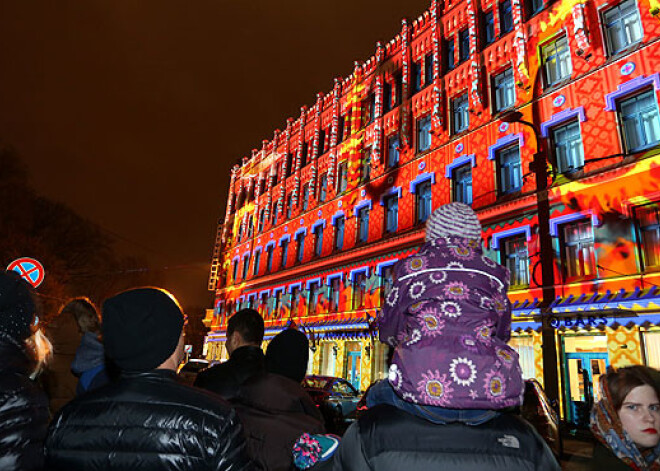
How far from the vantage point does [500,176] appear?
16422 mm

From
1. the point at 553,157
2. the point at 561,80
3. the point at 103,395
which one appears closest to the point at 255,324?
the point at 103,395

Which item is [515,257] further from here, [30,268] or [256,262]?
[256,262]

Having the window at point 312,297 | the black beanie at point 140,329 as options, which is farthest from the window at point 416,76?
the black beanie at point 140,329

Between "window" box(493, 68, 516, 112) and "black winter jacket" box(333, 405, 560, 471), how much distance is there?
17933 millimetres

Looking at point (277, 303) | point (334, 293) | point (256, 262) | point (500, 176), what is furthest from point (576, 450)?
point (256, 262)

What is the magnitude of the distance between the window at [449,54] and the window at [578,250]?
34.4ft

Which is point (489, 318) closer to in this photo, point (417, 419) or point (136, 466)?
point (417, 419)

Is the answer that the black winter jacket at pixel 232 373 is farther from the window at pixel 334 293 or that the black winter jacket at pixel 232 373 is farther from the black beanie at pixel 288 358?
the window at pixel 334 293

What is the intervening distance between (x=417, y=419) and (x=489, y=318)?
1.58 feet

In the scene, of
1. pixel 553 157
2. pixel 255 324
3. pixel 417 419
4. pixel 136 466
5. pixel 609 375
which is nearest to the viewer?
pixel 417 419

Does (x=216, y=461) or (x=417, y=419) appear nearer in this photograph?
(x=417, y=419)

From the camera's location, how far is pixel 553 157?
14.7 metres

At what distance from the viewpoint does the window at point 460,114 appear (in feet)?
60.7

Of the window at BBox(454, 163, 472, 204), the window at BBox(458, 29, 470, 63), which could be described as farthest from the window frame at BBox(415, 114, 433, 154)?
the window at BBox(458, 29, 470, 63)
